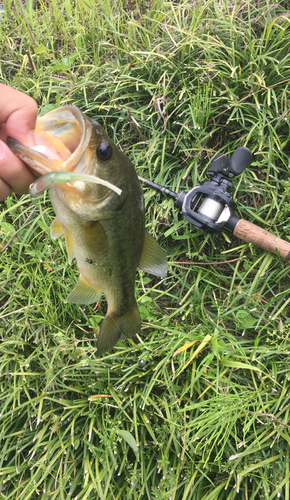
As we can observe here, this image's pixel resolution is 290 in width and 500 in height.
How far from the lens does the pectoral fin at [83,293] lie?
6.27 ft

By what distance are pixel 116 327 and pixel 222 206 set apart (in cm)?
136

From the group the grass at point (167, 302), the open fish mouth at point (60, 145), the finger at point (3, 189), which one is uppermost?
the open fish mouth at point (60, 145)

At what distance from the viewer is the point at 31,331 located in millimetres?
3107

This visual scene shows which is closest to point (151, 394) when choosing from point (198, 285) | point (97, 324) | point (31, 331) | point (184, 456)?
point (184, 456)

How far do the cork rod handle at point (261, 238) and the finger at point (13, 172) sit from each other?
1810 mm

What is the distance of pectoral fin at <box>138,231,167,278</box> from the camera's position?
1842mm

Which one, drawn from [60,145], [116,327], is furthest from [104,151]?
[116,327]

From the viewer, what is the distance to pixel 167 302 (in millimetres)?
3191

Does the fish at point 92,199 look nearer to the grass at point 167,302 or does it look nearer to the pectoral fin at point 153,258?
the pectoral fin at point 153,258

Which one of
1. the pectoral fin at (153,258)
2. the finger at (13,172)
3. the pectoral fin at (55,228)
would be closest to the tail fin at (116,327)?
the pectoral fin at (153,258)

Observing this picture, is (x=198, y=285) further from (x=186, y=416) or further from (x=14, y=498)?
(x=14, y=498)

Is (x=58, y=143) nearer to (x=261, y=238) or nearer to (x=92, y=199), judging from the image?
(x=92, y=199)

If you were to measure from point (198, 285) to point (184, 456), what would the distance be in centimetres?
136

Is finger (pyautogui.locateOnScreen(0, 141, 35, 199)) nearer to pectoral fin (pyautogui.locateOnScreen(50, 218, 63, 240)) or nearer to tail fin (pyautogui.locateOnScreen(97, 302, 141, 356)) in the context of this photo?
pectoral fin (pyautogui.locateOnScreen(50, 218, 63, 240))
